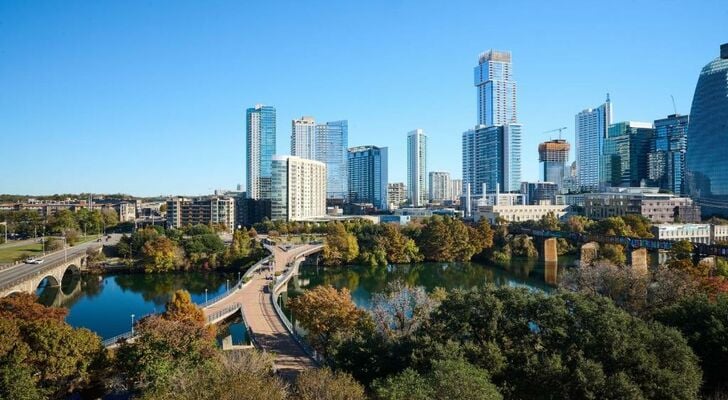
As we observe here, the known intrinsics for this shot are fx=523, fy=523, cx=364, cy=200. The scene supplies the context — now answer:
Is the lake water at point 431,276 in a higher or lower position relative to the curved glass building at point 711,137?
lower

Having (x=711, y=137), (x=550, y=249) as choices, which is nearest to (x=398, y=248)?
(x=550, y=249)

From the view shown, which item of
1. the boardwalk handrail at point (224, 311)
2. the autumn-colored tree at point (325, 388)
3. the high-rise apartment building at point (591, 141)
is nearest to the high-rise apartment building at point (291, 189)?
the boardwalk handrail at point (224, 311)

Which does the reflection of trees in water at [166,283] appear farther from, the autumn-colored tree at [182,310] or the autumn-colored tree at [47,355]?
the autumn-colored tree at [47,355]

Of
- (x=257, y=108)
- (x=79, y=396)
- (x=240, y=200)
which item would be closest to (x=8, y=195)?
(x=257, y=108)

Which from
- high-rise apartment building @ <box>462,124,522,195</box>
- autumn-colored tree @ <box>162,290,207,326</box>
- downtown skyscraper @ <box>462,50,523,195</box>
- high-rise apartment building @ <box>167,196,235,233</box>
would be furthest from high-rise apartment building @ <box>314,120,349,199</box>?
autumn-colored tree @ <box>162,290,207,326</box>

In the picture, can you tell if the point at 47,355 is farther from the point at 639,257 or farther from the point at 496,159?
the point at 496,159

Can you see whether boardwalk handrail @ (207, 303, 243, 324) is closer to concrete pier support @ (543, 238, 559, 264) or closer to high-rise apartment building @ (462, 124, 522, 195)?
concrete pier support @ (543, 238, 559, 264)
